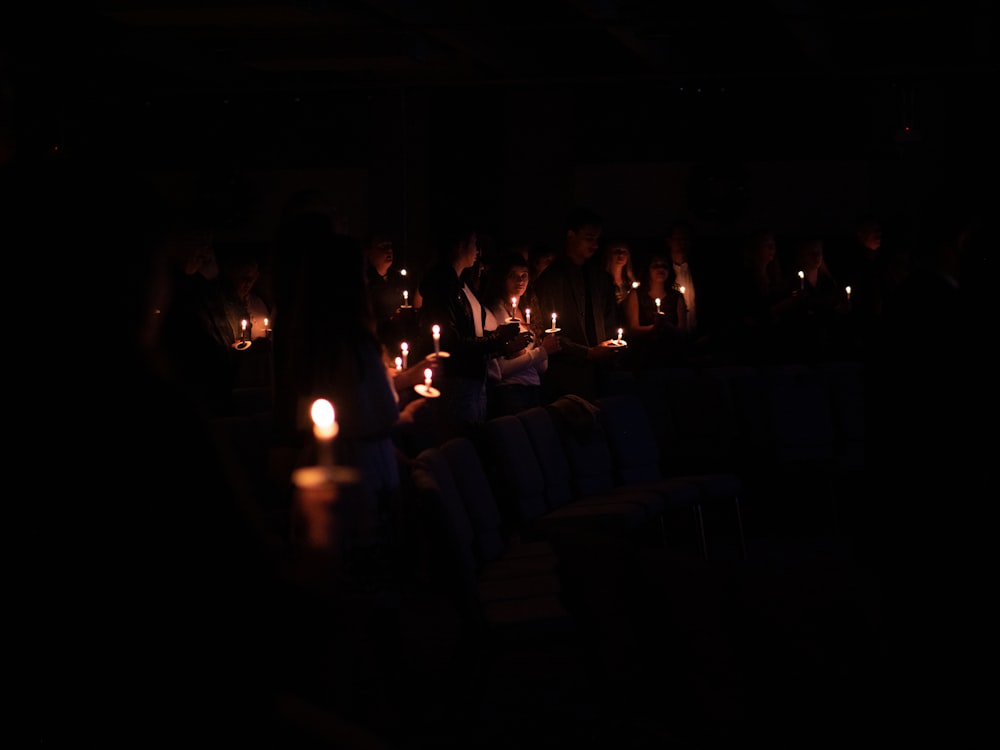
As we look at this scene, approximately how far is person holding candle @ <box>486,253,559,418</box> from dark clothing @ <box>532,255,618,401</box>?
0.35 m

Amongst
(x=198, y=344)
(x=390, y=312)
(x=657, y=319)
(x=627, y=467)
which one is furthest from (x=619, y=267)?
(x=198, y=344)

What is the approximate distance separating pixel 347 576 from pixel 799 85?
1066 cm

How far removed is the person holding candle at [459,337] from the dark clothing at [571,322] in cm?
107

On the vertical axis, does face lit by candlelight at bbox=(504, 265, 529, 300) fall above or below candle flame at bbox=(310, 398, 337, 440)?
above

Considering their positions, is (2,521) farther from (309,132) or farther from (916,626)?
(309,132)

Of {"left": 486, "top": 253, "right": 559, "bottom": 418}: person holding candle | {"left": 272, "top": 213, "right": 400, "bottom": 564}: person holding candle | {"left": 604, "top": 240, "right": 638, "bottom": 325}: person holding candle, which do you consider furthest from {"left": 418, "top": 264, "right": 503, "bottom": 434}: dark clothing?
{"left": 604, "top": 240, "right": 638, "bottom": 325}: person holding candle

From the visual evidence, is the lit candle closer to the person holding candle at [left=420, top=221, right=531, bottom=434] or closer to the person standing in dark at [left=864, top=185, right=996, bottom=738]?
the person standing in dark at [left=864, top=185, right=996, bottom=738]

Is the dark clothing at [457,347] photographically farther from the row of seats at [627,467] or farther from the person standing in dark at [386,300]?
the person standing in dark at [386,300]

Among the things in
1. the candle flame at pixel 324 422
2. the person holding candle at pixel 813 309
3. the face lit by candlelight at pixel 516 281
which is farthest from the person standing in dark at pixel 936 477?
the person holding candle at pixel 813 309

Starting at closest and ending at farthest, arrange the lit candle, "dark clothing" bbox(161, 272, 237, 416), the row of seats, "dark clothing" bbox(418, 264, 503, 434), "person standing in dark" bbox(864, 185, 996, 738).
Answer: the lit candle, "person standing in dark" bbox(864, 185, 996, 738), the row of seats, "dark clothing" bbox(161, 272, 237, 416), "dark clothing" bbox(418, 264, 503, 434)

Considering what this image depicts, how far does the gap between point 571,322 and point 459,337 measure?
1.44 m

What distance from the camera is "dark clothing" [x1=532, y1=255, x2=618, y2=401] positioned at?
723cm

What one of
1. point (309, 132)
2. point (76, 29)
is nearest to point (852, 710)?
point (76, 29)

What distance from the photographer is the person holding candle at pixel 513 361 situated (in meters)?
6.64
